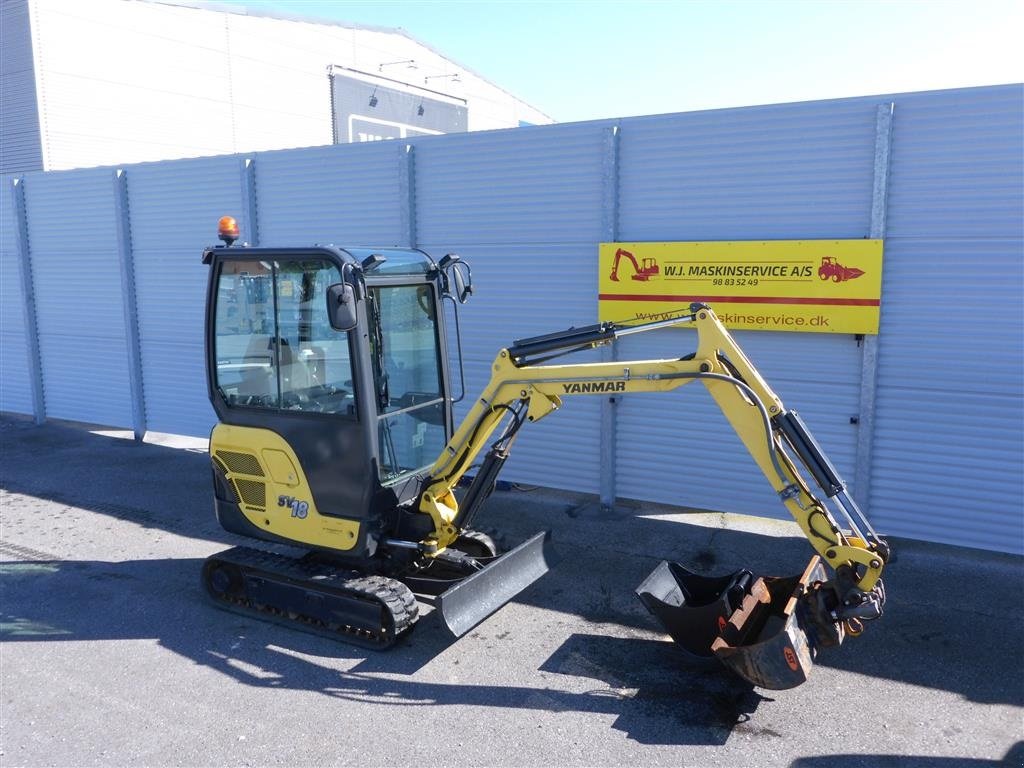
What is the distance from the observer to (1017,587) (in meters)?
6.31

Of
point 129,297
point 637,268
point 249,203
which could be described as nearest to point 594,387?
point 637,268

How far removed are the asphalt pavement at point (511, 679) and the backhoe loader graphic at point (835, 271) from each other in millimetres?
2328

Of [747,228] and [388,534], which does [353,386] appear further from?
[747,228]

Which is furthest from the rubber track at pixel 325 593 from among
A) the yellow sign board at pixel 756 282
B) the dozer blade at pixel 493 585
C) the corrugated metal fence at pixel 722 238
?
the corrugated metal fence at pixel 722 238

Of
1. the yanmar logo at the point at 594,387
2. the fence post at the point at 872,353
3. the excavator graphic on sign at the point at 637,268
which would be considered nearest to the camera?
the yanmar logo at the point at 594,387

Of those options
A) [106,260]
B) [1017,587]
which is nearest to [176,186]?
[106,260]

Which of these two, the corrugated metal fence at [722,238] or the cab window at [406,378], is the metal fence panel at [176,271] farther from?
the cab window at [406,378]

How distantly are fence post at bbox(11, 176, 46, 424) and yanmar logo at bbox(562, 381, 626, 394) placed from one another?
418 inches

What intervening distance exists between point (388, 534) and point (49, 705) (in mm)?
2185

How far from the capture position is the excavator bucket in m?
4.38

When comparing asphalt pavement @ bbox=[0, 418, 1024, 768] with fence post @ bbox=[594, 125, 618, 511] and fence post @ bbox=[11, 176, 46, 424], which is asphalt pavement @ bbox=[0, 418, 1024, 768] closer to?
fence post @ bbox=[594, 125, 618, 511]

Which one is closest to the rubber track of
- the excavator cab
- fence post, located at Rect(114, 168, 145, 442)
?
the excavator cab

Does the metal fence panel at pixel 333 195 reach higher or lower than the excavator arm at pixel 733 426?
higher

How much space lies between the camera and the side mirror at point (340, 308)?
493 centimetres
